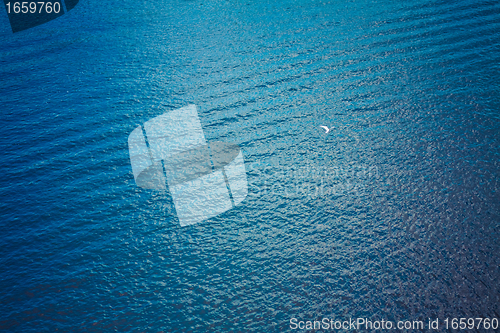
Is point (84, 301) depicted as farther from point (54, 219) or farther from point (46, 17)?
point (46, 17)

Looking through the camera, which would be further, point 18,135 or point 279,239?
point 18,135

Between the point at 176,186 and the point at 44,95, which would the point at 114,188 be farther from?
the point at 44,95

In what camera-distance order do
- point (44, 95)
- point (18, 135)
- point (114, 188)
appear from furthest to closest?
point (44, 95), point (18, 135), point (114, 188)

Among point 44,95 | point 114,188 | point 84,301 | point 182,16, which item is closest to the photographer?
point 84,301

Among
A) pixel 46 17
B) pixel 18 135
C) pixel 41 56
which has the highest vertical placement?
pixel 46 17

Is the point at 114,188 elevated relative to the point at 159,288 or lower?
elevated

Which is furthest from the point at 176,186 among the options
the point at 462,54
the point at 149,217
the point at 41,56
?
the point at 462,54

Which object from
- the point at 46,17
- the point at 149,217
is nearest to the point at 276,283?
the point at 149,217
